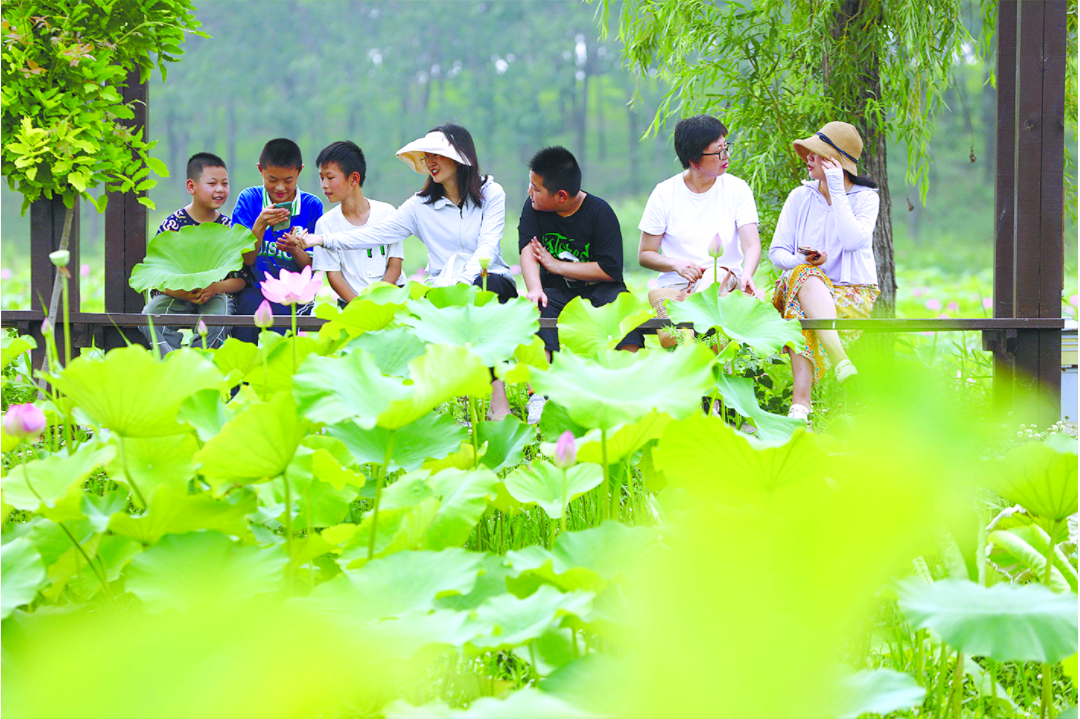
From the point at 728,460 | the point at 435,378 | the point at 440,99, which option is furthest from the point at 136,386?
the point at 440,99

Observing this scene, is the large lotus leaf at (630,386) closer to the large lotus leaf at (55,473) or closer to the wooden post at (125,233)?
the large lotus leaf at (55,473)

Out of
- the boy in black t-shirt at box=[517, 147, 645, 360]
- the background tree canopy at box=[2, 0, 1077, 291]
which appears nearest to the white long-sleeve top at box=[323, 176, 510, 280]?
the boy in black t-shirt at box=[517, 147, 645, 360]

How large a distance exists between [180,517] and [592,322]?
1.98 feet

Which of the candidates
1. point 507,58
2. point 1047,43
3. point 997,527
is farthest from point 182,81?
point 997,527

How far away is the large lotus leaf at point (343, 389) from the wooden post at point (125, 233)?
2.18 metres

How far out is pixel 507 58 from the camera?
18969mm

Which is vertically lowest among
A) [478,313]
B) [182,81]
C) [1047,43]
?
[478,313]

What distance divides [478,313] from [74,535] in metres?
0.49

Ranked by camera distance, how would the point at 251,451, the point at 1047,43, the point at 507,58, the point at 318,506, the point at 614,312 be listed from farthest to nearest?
the point at 507,58 → the point at 1047,43 → the point at 614,312 → the point at 318,506 → the point at 251,451

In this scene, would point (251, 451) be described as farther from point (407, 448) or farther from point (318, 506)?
point (407, 448)

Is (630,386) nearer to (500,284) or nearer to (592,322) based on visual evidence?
(592,322)

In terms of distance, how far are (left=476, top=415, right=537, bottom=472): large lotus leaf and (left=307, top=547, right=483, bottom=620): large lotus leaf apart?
0.36 m

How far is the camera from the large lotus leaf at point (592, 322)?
3.72 ft

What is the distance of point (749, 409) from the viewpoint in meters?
1.04
